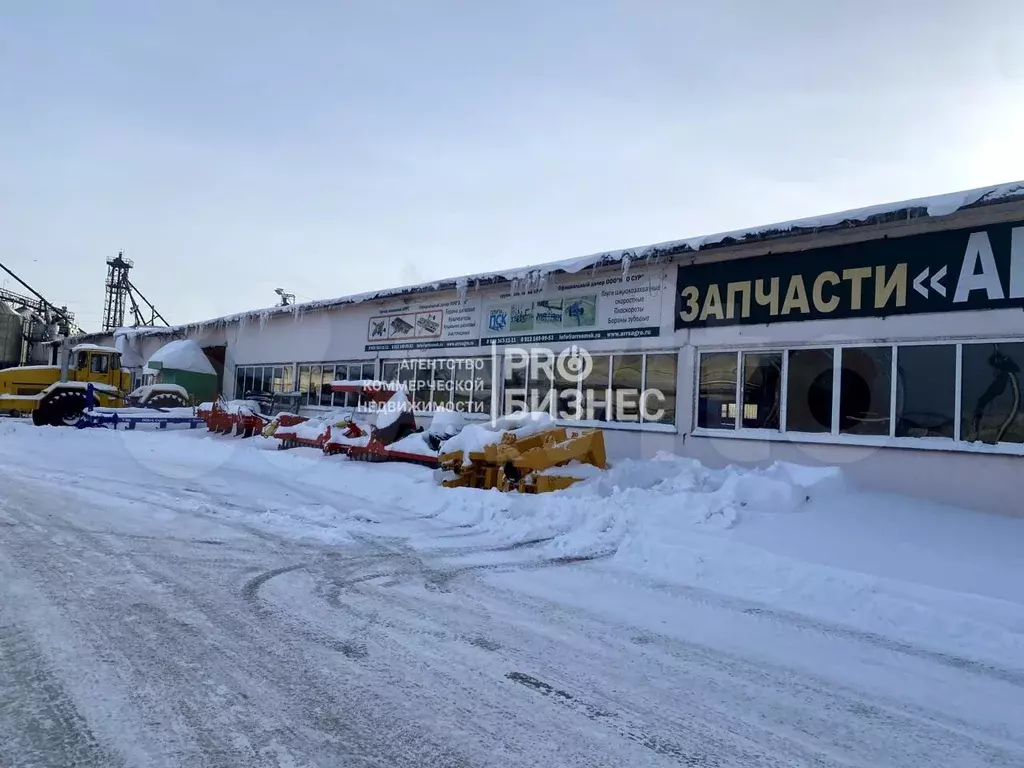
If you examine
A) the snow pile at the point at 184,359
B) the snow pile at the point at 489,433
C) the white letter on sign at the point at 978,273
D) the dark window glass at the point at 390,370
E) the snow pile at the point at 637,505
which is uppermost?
the white letter on sign at the point at 978,273

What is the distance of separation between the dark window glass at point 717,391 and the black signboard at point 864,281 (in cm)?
66

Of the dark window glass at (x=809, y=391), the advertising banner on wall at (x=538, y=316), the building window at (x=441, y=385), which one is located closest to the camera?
the dark window glass at (x=809, y=391)

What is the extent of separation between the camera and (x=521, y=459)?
10.3 metres

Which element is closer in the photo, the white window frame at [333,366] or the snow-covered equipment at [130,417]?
the white window frame at [333,366]

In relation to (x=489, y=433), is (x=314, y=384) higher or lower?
higher

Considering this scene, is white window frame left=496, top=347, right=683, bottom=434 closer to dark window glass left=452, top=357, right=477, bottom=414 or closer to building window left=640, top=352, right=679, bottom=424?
building window left=640, top=352, right=679, bottom=424

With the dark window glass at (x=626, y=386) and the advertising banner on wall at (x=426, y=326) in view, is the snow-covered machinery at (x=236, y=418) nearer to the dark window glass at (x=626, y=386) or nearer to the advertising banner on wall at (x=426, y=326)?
the advertising banner on wall at (x=426, y=326)

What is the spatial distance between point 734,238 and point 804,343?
2.12 meters

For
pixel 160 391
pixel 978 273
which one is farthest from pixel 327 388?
pixel 978 273

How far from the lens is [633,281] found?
539 inches

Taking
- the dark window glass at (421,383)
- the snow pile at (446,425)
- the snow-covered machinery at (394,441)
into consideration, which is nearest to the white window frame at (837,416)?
the snow pile at (446,425)

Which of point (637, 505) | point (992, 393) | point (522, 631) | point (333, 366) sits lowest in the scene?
point (522, 631)

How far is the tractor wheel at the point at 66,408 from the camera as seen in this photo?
23156 millimetres

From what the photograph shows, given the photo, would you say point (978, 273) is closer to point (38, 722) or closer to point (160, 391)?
point (38, 722)
